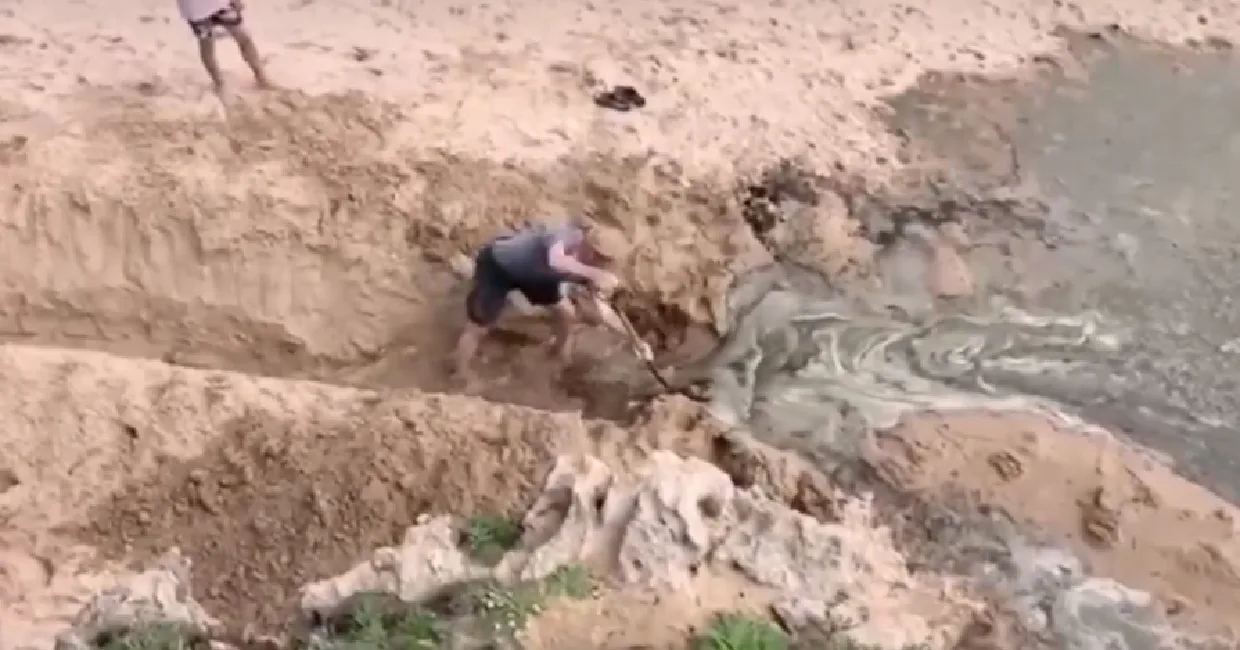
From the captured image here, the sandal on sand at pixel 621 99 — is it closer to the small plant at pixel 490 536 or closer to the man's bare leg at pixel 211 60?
the man's bare leg at pixel 211 60

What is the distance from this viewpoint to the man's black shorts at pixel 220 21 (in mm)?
4895

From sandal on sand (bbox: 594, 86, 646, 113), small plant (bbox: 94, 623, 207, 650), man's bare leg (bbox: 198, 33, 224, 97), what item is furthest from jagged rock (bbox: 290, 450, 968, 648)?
man's bare leg (bbox: 198, 33, 224, 97)

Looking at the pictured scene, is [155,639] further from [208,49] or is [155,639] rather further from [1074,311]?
[1074,311]

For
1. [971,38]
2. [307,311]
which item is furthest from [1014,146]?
[307,311]

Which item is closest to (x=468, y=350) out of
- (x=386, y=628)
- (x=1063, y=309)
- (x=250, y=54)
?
(x=386, y=628)

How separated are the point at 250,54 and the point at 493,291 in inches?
66.4

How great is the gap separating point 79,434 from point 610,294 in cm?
174

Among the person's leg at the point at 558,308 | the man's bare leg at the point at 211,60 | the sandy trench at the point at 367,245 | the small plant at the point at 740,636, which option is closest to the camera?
the small plant at the point at 740,636

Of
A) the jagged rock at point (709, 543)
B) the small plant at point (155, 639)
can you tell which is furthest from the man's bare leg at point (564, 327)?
the small plant at point (155, 639)

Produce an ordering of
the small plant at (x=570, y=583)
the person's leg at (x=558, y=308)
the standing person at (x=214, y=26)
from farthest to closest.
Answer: the standing person at (x=214, y=26)
the person's leg at (x=558, y=308)
the small plant at (x=570, y=583)

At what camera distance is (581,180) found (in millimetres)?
4848

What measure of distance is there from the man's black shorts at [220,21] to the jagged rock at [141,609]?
230 centimetres

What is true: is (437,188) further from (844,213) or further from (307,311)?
(844,213)

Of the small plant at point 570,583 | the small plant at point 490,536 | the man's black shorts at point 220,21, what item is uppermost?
the man's black shorts at point 220,21
